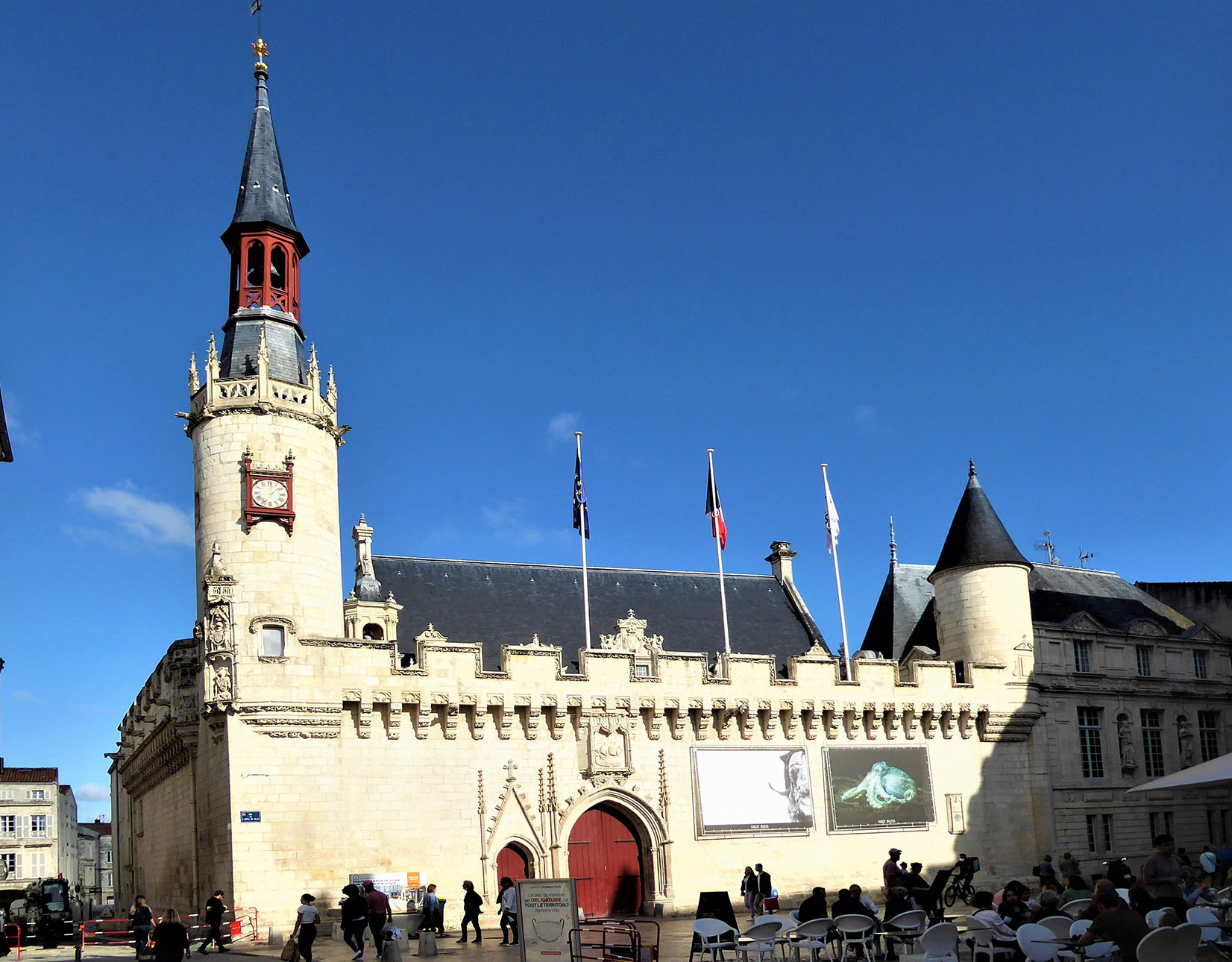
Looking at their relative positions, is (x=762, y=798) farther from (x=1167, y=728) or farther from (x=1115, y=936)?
(x=1115, y=936)

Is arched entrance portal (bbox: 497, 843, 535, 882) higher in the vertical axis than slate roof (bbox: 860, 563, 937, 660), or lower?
lower

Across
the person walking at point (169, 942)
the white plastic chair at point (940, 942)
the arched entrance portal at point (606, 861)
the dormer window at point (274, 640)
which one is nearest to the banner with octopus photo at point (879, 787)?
the arched entrance portal at point (606, 861)

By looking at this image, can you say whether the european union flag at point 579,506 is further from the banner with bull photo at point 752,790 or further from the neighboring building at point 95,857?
the neighboring building at point 95,857

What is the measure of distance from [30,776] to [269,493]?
5725cm

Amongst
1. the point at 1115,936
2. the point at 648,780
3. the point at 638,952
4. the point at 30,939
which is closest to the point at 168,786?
the point at 30,939

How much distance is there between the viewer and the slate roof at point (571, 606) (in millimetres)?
35500

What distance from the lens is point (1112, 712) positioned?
3822 cm

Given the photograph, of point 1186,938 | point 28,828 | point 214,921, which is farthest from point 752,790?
point 28,828

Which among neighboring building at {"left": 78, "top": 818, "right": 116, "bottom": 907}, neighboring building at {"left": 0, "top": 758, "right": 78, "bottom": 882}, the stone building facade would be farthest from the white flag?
neighboring building at {"left": 78, "top": 818, "right": 116, "bottom": 907}

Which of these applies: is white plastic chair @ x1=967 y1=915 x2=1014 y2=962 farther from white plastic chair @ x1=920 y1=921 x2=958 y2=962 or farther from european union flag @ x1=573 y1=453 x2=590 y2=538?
european union flag @ x1=573 y1=453 x2=590 y2=538

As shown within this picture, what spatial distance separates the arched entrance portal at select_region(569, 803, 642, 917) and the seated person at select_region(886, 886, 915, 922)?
14.9 metres

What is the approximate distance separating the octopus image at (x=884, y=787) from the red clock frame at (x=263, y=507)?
16.3 meters

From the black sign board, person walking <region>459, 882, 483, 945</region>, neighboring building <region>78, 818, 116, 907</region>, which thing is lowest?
neighboring building <region>78, 818, 116, 907</region>

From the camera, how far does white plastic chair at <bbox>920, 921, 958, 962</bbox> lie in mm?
13180
